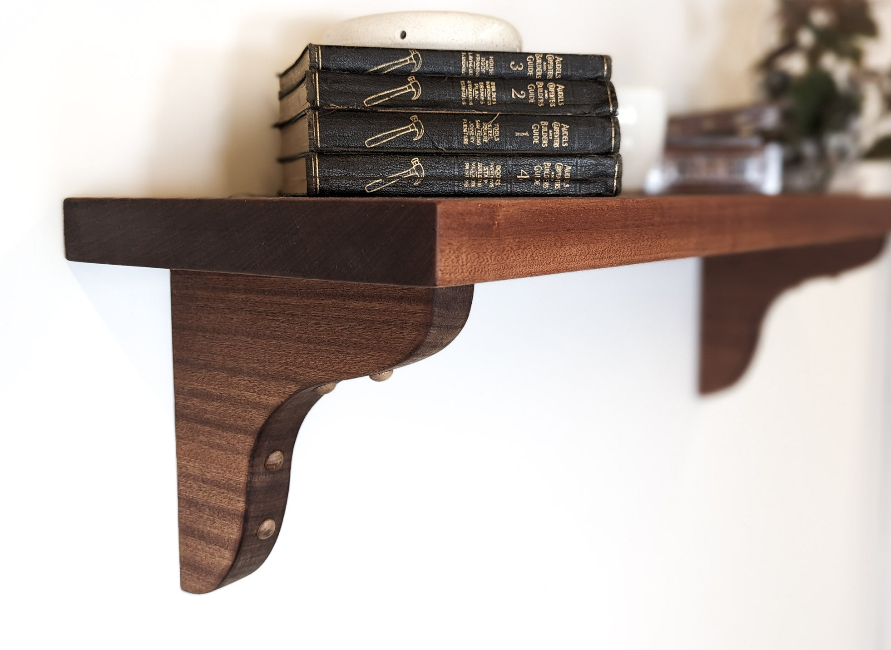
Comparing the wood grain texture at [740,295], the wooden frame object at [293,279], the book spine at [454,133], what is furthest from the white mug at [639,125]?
the wood grain texture at [740,295]

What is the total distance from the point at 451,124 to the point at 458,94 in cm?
2

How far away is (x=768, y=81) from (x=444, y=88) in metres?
0.75

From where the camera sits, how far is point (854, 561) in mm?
1407

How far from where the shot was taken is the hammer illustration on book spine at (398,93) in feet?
1.35

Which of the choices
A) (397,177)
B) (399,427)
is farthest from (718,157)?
(397,177)

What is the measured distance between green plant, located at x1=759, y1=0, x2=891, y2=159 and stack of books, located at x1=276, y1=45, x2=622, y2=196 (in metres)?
0.61

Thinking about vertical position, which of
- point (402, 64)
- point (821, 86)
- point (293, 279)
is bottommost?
point (293, 279)

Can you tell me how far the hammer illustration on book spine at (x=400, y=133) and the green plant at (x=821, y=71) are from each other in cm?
69

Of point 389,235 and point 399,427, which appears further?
point 399,427

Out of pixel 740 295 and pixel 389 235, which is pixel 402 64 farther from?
pixel 740 295

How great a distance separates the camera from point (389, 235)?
318 mm

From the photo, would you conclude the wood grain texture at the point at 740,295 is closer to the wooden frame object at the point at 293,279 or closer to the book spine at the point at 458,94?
the wooden frame object at the point at 293,279

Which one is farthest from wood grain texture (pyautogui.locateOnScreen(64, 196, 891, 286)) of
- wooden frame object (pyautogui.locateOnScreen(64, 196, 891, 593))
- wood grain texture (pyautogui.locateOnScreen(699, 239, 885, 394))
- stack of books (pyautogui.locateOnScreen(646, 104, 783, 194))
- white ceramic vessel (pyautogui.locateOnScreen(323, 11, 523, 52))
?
wood grain texture (pyautogui.locateOnScreen(699, 239, 885, 394))

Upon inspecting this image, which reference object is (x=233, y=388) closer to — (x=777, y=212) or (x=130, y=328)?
(x=130, y=328)
